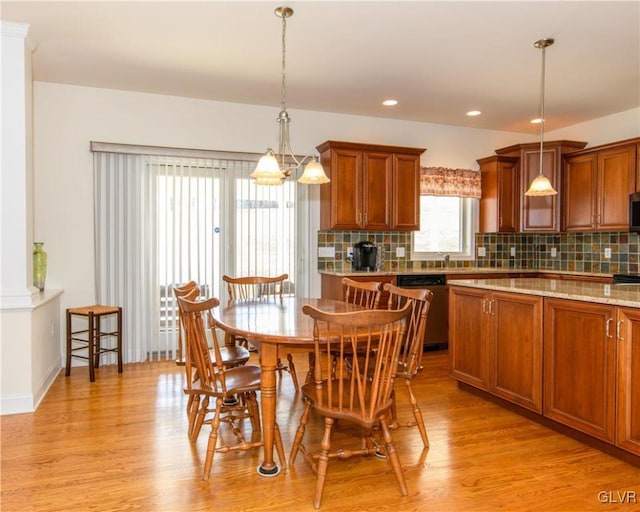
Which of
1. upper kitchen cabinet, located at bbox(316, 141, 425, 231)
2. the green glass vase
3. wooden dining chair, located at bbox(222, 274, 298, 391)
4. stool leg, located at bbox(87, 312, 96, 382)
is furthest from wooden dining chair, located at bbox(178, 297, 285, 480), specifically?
upper kitchen cabinet, located at bbox(316, 141, 425, 231)

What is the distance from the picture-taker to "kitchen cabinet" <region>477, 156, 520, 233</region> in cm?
555

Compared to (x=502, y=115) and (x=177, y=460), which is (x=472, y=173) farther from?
(x=177, y=460)

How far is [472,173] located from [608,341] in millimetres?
3653

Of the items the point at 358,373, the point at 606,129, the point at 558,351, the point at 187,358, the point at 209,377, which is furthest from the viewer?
the point at 606,129

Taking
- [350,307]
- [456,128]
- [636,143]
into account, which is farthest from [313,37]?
[636,143]

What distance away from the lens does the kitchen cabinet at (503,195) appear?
555 cm

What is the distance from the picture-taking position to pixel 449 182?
5.62 m

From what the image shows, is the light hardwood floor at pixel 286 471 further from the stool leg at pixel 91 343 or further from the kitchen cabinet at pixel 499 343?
the stool leg at pixel 91 343

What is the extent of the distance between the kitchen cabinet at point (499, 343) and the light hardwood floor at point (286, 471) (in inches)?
8.5

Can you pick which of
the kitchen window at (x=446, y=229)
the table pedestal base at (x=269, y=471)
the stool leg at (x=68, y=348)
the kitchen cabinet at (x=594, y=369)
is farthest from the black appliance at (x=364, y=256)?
the table pedestal base at (x=269, y=471)

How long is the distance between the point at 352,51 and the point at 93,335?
3.20 meters

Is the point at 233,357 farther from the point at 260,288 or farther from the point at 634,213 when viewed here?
the point at 634,213

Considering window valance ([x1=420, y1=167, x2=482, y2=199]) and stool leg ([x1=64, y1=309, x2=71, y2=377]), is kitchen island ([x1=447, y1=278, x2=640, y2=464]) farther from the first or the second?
stool leg ([x1=64, y1=309, x2=71, y2=377])

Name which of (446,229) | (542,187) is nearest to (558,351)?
(542,187)
